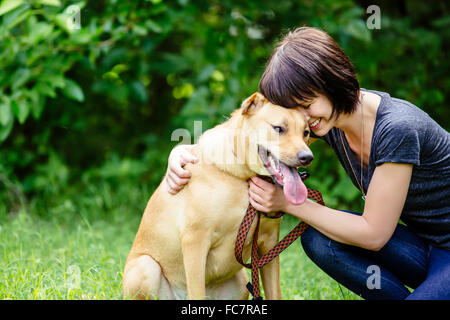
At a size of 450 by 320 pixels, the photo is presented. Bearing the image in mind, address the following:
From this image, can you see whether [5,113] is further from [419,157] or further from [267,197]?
[419,157]

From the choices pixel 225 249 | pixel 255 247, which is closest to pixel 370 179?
pixel 255 247

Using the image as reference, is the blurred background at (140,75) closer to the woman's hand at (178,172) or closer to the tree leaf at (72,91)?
the tree leaf at (72,91)

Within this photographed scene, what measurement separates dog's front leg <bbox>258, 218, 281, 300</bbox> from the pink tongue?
12.2 inches

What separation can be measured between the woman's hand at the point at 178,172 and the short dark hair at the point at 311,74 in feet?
1.74

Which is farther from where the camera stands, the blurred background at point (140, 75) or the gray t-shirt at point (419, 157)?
the blurred background at point (140, 75)

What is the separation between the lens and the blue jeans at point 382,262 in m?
2.44

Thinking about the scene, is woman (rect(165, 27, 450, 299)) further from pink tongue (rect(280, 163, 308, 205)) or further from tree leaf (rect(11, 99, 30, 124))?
tree leaf (rect(11, 99, 30, 124))

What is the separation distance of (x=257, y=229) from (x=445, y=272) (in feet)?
2.89

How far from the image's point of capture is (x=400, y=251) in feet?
8.13

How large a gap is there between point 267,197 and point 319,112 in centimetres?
47

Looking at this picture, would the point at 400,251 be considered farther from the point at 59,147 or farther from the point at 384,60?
the point at 59,147

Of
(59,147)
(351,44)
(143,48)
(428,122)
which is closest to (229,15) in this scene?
(143,48)

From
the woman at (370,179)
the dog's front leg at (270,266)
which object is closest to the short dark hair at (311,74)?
the woman at (370,179)

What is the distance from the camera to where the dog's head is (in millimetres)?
2252
